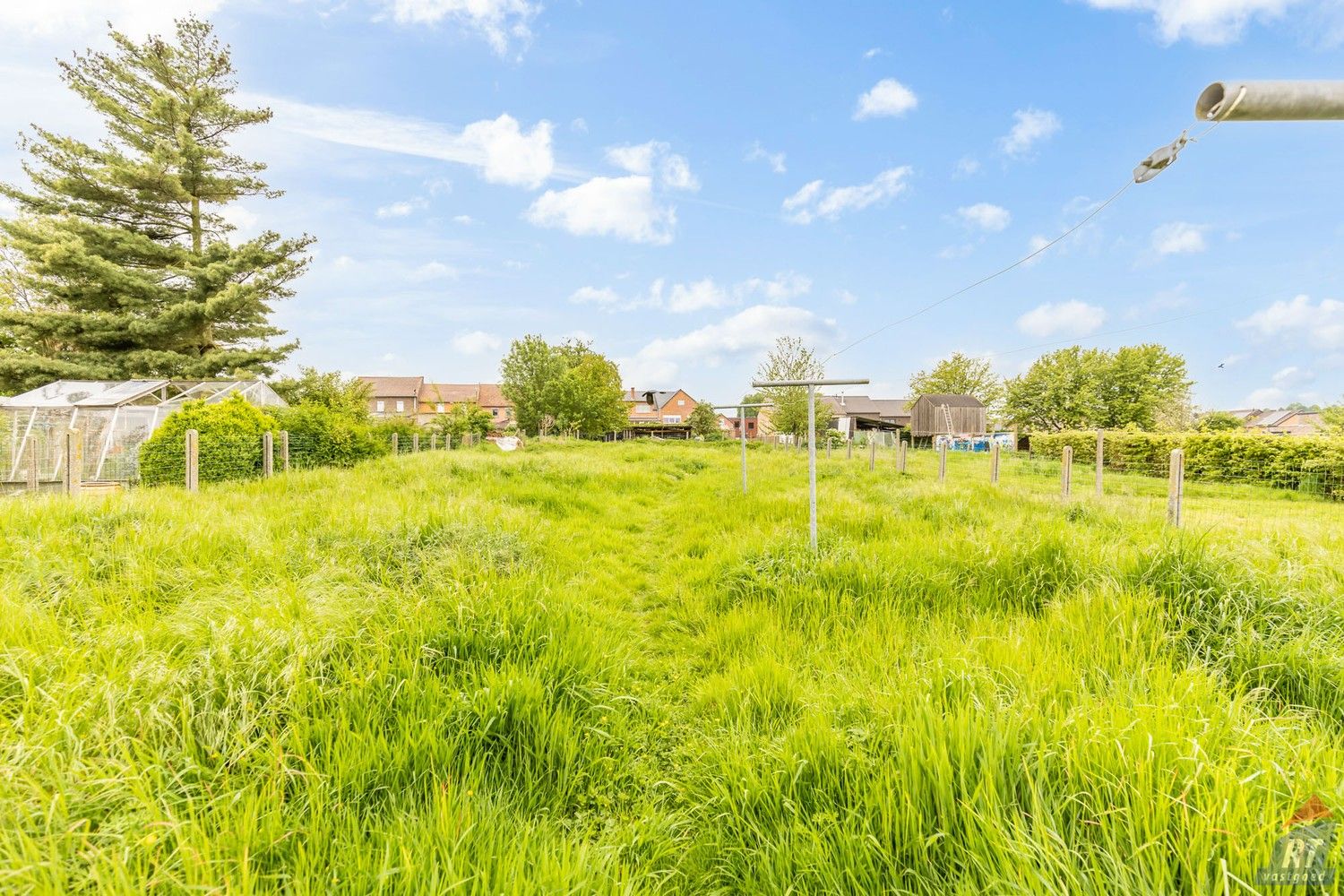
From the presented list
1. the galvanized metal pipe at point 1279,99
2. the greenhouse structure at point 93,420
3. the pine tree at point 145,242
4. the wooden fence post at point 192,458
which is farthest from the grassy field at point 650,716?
the pine tree at point 145,242

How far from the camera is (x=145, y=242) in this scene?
18.9 meters

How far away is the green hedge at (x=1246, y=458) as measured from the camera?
12742mm

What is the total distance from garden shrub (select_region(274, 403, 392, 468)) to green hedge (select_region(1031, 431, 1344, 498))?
23.7m

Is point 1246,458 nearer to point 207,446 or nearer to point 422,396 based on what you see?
point 207,446

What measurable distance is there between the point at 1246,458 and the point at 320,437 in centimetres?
2962

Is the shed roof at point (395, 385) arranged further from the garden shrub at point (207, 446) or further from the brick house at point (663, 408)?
the garden shrub at point (207, 446)

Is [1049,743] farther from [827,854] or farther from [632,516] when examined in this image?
[632,516]

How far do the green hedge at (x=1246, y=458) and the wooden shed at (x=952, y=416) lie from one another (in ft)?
70.2

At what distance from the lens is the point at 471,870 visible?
58.3 inches

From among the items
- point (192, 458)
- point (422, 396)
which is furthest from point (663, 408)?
point (192, 458)

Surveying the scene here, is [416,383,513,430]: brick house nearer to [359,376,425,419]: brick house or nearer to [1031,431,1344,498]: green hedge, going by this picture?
[359,376,425,419]: brick house

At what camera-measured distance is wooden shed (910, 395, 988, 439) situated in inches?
1677

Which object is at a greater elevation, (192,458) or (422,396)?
(422,396)

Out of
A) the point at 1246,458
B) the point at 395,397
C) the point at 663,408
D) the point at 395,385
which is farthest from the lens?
the point at 663,408
